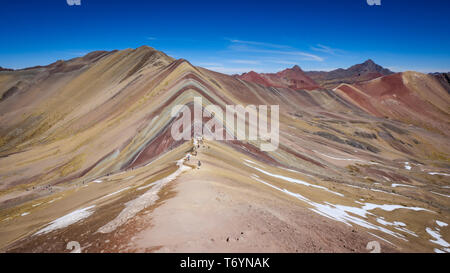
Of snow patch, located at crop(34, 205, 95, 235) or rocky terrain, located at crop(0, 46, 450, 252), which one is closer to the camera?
rocky terrain, located at crop(0, 46, 450, 252)

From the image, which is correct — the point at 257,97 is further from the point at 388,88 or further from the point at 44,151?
the point at 388,88

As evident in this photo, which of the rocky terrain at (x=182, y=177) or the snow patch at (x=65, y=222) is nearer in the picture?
the rocky terrain at (x=182, y=177)

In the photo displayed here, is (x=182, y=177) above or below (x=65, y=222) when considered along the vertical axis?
above

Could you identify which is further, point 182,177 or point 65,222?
point 182,177

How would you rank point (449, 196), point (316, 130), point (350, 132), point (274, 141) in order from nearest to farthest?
1. point (449, 196)
2. point (274, 141)
3. point (316, 130)
4. point (350, 132)

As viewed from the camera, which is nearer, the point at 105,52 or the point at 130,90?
the point at 130,90

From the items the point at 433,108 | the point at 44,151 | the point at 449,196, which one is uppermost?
the point at 433,108

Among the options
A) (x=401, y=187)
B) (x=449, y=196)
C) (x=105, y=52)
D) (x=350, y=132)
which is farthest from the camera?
(x=105, y=52)
